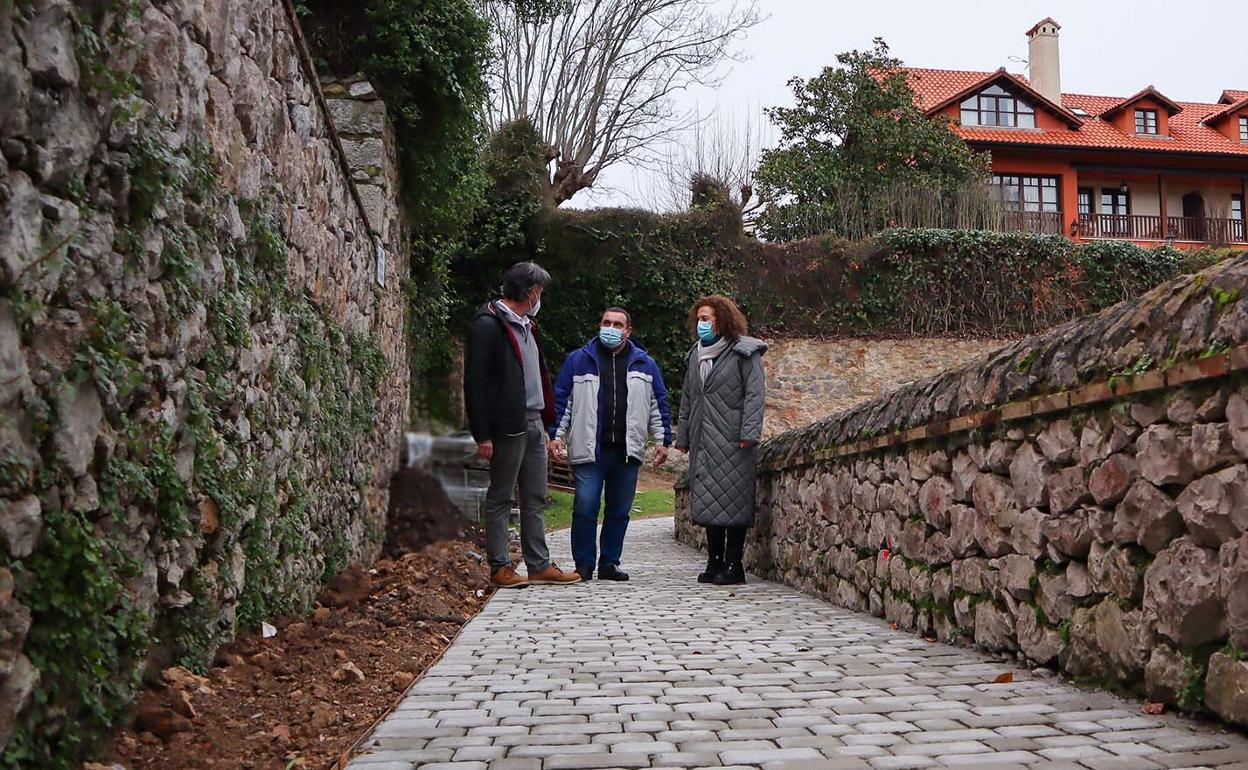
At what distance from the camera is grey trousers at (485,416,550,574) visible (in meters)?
6.54

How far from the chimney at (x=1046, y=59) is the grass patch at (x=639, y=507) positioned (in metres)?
22.7

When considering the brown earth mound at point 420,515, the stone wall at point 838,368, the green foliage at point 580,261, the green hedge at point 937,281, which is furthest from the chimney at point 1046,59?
the brown earth mound at point 420,515

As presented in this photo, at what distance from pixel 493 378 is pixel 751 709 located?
12.0ft

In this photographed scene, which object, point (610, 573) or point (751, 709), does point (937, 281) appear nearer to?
point (610, 573)

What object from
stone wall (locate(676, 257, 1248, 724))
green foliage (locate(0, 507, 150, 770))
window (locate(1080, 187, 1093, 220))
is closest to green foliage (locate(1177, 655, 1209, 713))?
stone wall (locate(676, 257, 1248, 724))

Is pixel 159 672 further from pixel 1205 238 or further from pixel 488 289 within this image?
pixel 1205 238

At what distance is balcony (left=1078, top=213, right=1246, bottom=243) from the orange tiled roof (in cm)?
205

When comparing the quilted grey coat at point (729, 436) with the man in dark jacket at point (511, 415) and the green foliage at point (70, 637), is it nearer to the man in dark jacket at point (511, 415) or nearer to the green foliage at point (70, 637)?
the man in dark jacket at point (511, 415)

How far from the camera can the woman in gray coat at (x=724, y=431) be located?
22.1ft

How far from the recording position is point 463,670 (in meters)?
3.92

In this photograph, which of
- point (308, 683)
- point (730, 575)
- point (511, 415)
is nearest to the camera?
point (308, 683)

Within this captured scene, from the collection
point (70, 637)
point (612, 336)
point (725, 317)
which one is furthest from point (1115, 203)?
point (70, 637)

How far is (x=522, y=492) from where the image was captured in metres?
6.77

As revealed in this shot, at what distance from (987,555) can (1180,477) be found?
1298 millimetres
